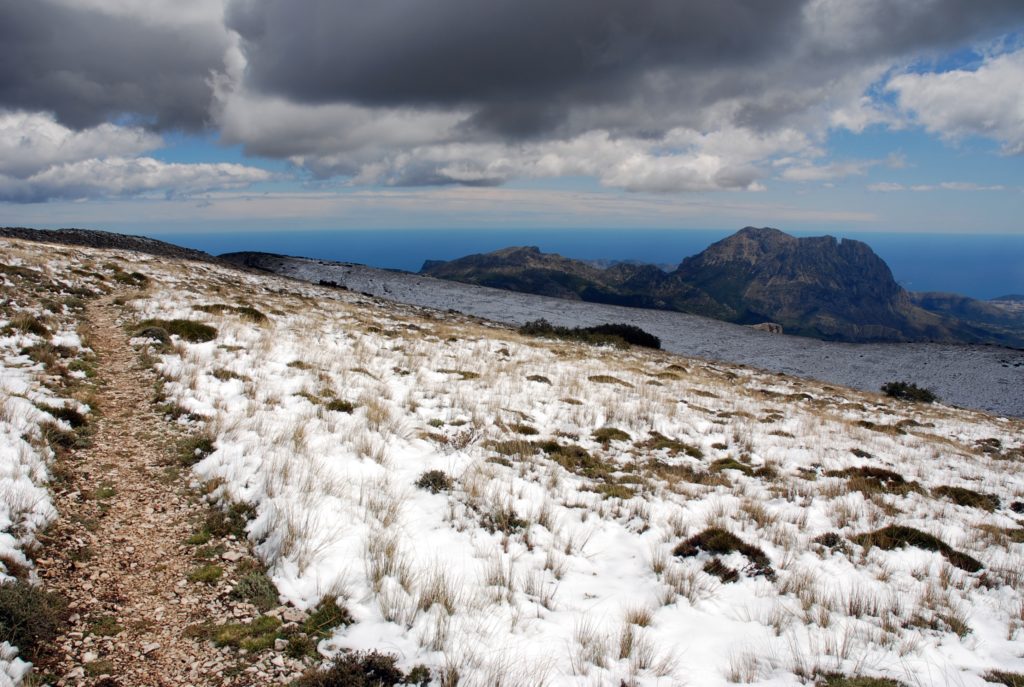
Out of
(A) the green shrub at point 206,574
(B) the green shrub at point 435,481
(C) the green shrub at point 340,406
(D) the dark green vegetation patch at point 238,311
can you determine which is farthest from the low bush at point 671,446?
(D) the dark green vegetation patch at point 238,311

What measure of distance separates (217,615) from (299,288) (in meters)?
40.4

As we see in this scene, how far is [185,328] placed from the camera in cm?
1562

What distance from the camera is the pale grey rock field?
3741cm

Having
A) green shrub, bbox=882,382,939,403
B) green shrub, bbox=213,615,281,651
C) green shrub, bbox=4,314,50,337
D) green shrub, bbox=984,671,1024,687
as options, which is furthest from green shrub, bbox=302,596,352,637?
green shrub, bbox=882,382,939,403

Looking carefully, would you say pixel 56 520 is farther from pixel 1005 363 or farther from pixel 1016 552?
pixel 1005 363

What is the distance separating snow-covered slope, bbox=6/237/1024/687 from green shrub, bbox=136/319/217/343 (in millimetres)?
620

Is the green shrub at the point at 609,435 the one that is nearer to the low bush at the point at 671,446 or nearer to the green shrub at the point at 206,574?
the low bush at the point at 671,446

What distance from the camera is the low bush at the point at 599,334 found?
36.9m

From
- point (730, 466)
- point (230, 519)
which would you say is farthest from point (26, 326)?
point (730, 466)

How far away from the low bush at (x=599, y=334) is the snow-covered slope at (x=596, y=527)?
20516 mm

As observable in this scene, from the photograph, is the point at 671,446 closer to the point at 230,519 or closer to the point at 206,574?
the point at 230,519

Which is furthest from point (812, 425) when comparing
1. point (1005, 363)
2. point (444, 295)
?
point (444, 295)

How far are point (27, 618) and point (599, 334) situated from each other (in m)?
36.7

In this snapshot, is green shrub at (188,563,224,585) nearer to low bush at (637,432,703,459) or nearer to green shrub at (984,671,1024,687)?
green shrub at (984,671,1024,687)
